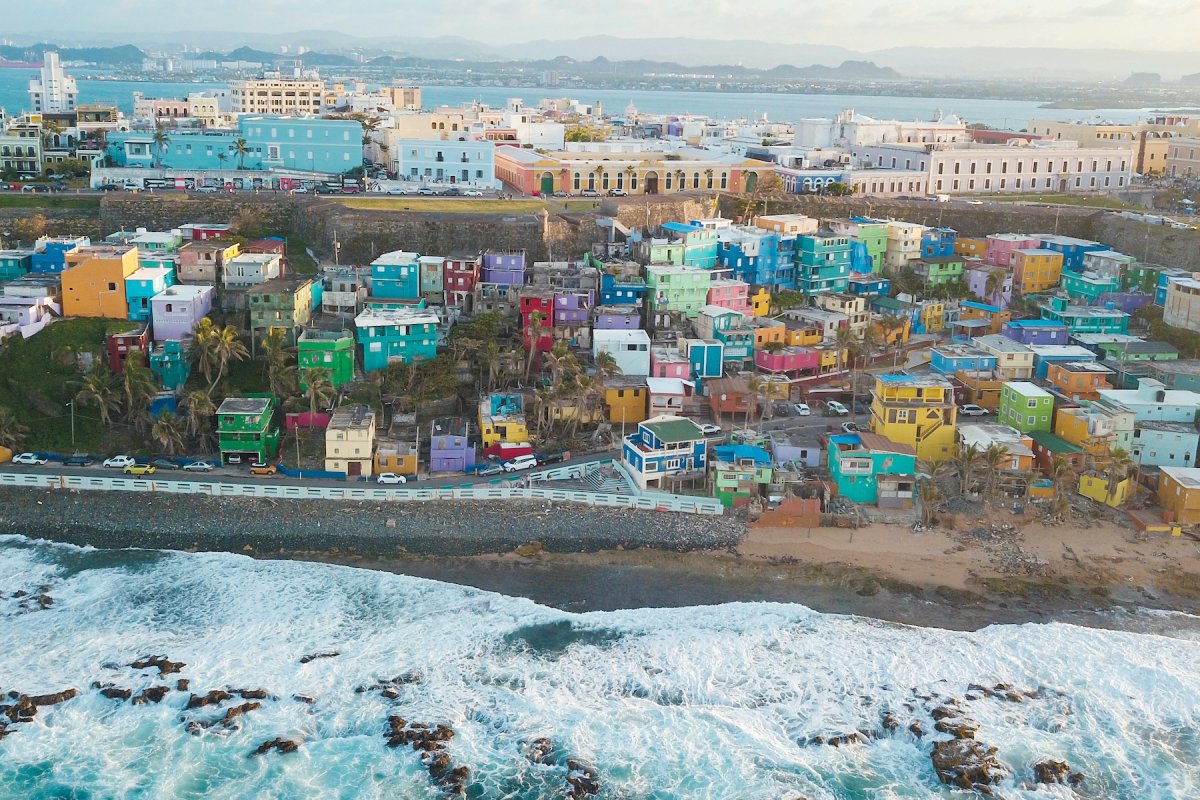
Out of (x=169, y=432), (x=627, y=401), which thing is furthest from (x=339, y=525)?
(x=627, y=401)

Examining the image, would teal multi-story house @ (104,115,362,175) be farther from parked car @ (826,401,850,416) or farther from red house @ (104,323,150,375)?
parked car @ (826,401,850,416)

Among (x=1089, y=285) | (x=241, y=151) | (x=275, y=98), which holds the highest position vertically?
(x=275, y=98)

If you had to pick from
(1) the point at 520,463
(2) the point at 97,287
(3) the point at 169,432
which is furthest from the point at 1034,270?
(2) the point at 97,287

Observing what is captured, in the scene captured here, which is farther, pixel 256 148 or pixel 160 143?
pixel 256 148

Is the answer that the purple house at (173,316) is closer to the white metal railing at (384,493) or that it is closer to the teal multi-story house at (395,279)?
the teal multi-story house at (395,279)

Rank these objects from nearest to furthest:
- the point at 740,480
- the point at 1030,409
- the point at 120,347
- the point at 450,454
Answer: the point at 740,480
the point at 450,454
the point at 1030,409
the point at 120,347

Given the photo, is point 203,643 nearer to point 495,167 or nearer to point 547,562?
point 547,562

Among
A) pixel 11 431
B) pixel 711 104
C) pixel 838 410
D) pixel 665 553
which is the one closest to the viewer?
pixel 665 553

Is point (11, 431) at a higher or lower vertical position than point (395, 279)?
lower

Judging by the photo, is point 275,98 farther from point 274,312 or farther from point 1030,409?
point 1030,409
